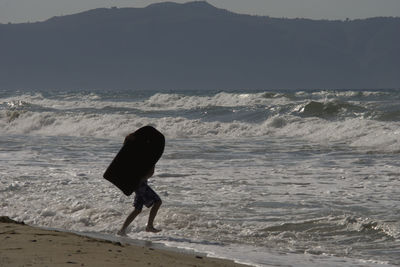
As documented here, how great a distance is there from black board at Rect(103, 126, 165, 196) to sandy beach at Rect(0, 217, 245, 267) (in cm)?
127

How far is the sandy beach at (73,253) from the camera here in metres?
5.94

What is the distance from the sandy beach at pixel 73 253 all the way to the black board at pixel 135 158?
127cm

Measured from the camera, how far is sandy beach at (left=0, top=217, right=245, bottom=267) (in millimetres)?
5941

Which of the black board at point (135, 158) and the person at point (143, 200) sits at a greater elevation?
the black board at point (135, 158)

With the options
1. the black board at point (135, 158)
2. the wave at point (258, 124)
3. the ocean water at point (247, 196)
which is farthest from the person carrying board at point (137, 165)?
the wave at point (258, 124)

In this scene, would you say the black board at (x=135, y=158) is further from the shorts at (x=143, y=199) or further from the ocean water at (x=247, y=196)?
the ocean water at (x=247, y=196)

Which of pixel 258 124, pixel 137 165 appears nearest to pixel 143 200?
pixel 137 165

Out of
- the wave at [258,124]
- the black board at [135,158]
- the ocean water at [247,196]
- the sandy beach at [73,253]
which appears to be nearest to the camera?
the sandy beach at [73,253]

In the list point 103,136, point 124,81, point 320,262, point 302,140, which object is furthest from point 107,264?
point 124,81

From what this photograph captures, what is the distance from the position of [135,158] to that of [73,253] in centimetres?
242

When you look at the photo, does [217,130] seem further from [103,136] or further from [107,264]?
[107,264]

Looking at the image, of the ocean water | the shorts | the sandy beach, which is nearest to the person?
the shorts

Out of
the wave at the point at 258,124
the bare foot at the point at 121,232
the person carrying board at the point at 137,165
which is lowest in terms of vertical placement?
the wave at the point at 258,124

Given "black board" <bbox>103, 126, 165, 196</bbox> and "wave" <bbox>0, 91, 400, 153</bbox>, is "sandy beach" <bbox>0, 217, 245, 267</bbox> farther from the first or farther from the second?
"wave" <bbox>0, 91, 400, 153</bbox>
